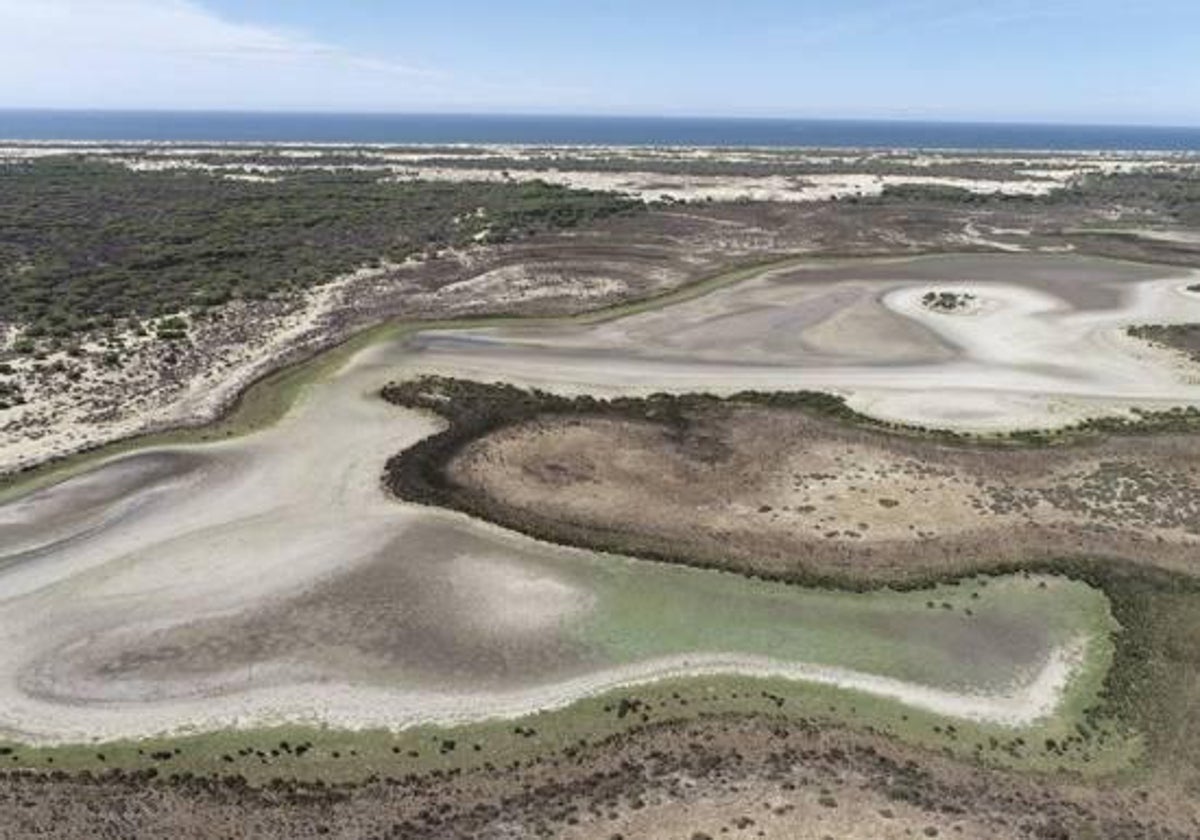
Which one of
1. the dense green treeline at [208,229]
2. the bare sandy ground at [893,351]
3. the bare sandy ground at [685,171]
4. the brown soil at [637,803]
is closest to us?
the brown soil at [637,803]

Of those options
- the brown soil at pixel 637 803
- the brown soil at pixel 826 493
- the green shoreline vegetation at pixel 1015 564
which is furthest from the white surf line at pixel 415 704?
the brown soil at pixel 826 493

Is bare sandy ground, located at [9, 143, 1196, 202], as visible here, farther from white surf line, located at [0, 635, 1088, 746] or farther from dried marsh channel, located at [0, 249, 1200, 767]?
white surf line, located at [0, 635, 1088, 746]

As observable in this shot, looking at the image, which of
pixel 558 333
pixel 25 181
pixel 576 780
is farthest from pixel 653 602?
pixel 25 181

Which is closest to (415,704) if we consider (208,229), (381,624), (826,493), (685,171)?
(381,624)

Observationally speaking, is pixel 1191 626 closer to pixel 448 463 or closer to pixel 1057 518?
pixel 1057 518

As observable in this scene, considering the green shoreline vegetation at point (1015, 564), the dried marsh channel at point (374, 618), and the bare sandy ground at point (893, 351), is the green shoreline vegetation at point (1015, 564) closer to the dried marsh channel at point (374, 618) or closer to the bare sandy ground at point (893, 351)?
the dried marsh channel at point (374, 618)

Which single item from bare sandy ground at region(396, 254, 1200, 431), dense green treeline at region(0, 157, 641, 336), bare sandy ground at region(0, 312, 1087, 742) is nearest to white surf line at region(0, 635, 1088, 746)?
bare sandy ground at region(0, 312, 1087, 742)
